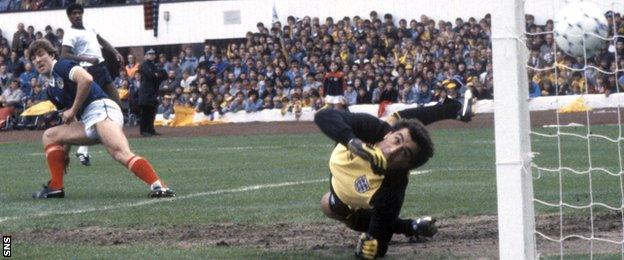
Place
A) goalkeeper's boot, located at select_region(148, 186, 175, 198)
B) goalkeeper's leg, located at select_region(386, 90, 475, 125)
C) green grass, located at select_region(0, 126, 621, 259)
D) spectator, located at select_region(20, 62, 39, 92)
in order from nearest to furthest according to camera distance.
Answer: goalkeeper's leg, located at select_region(386, 90, 475, 125) < green grass, located at select_region(0, 126, 621, 259) < goalkeeper's boot, located at select_region(148, 186, 175, 198) < spectator, located at select_region(20, 62, 39, 92)

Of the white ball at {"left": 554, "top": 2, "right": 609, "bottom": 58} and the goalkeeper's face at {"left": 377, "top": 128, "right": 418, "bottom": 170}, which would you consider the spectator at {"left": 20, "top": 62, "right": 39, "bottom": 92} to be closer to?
the white ball at {"left": 554, "top": 2, "right": 609, "bottom": 58}

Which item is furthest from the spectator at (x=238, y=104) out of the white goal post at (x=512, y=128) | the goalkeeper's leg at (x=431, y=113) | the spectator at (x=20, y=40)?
the white goal post at (x=512, y=128)

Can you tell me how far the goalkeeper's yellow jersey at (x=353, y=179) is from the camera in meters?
8.42

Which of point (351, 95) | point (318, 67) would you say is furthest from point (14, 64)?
point (351, 95)

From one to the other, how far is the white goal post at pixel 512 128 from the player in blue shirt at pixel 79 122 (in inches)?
222

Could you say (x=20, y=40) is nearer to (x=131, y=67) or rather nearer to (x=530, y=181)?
(x=131, y=67)

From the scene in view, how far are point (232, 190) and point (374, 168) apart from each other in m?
5.96

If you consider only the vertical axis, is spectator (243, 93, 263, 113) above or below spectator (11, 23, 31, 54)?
below

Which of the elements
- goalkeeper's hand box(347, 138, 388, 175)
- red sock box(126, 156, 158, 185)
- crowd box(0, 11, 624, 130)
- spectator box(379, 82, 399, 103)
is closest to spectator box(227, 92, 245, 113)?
crowd box(0, 11, 624, 130)

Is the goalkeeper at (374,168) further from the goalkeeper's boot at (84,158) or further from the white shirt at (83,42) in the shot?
the goalkeeper's boot at (84,158)

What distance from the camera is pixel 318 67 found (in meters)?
32.6

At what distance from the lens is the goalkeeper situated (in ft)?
25.8

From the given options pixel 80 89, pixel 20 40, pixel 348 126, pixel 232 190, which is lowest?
pixel 232 190

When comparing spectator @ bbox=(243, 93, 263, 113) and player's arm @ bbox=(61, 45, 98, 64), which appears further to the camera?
spectator @ bbox=(243, 93, 263, 113)
